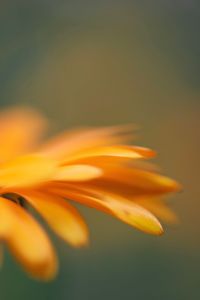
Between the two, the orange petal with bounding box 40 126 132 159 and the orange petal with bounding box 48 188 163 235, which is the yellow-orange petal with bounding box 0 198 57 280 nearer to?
the orange petal with bounding box 48 188 163 235

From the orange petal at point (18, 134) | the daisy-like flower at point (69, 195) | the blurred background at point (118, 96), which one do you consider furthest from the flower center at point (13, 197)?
the blurred background at point (118, 96)

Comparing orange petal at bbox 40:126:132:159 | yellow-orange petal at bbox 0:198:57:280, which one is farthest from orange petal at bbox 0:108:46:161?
yellow-orange petal at bbox 0:198:57:280

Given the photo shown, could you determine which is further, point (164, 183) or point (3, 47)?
point (3, 47)

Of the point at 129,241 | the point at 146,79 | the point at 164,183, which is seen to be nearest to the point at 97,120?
the point at 146,79

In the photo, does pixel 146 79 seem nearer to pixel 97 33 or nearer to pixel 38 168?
pixel 97 33

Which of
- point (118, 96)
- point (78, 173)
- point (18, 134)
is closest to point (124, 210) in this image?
point (78, 173)

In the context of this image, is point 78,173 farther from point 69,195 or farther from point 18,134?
point 18,134
